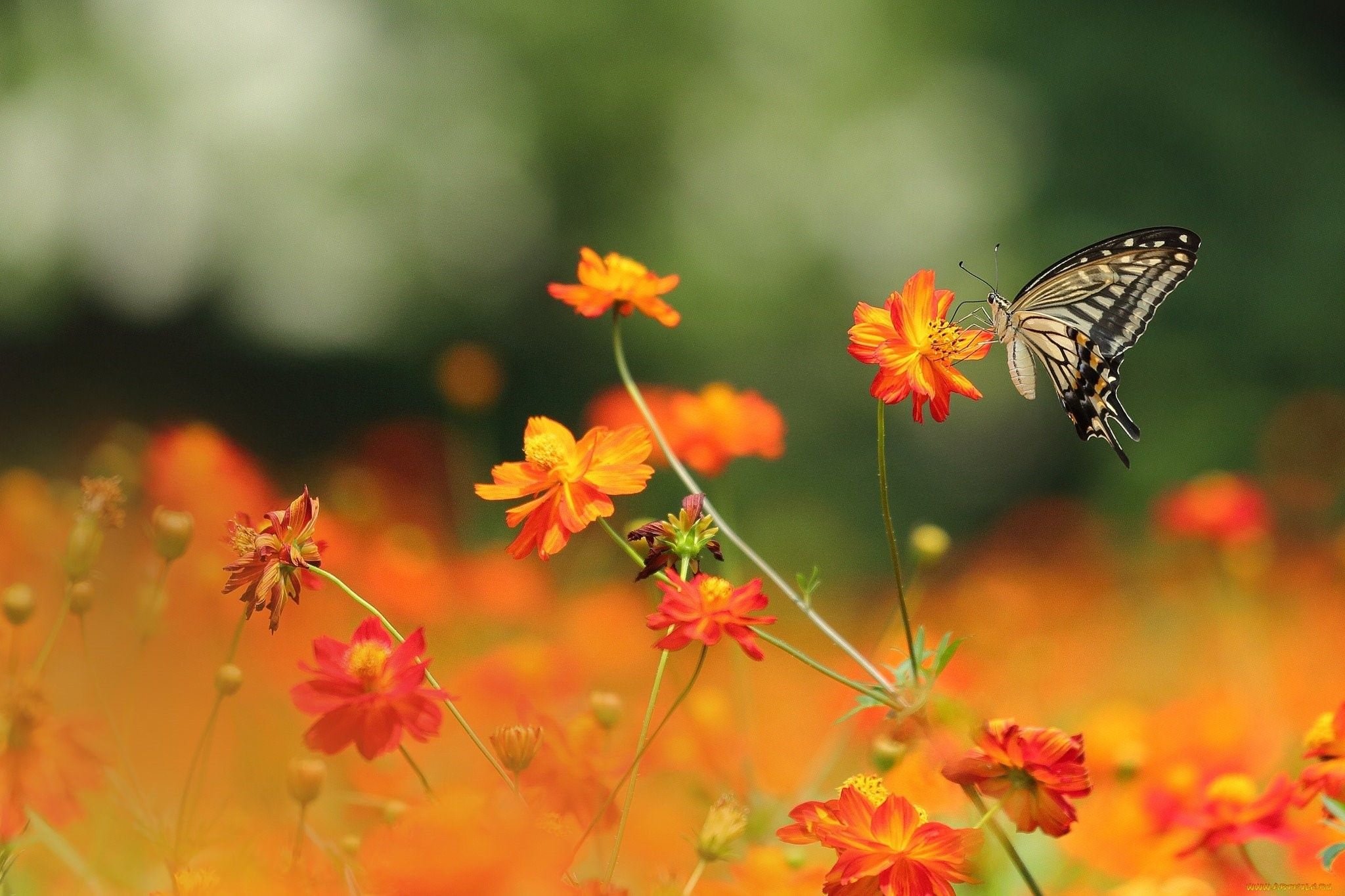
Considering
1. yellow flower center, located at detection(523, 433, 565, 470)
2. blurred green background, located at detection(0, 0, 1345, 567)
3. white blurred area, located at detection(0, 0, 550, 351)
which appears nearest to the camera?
yellow flower center, located at detection(523, 433, 565, 470)

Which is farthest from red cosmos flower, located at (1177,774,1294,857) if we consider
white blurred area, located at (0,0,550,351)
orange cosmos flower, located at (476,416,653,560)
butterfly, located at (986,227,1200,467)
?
white blurred area, located at (0,0,550,351)

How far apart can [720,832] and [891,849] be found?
86 millimetres

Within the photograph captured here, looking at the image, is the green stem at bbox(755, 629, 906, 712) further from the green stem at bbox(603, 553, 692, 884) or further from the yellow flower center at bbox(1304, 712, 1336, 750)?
the yellow flower center at bbox(1304, 712, 1336, 750)

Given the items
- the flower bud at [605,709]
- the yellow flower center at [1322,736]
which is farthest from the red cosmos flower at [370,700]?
the yellow flower center at [1322,736]

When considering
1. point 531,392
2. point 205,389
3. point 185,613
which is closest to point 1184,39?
point 531,392

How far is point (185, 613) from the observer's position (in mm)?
1066

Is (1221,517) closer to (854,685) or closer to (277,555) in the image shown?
(854,685)

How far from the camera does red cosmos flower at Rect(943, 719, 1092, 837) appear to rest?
525 millimetres

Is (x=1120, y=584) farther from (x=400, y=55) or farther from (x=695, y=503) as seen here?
(x=400, y=55)

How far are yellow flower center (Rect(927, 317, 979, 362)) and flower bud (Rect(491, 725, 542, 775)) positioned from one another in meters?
0.28

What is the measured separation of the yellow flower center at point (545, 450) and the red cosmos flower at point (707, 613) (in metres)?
0.10

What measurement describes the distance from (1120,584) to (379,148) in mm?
2869

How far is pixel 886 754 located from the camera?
2.41ft

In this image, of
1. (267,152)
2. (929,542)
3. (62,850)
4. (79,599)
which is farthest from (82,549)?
(267,152)
